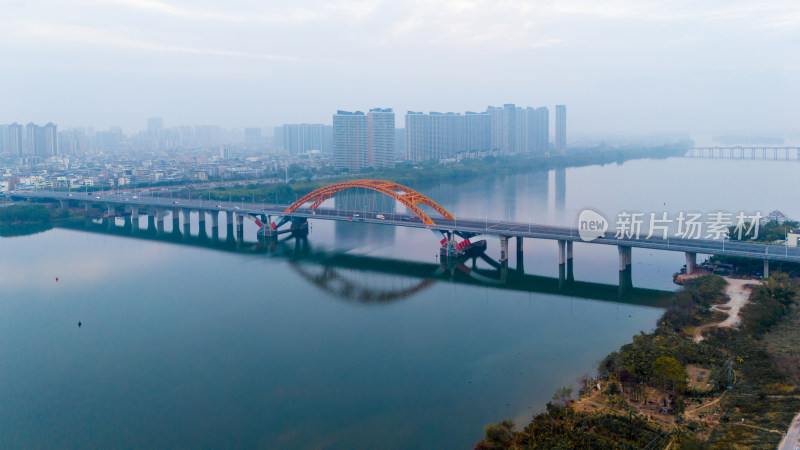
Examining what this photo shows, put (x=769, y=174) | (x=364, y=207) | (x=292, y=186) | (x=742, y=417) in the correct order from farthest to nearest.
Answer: (x=769, y=174) → (x=292, y=186) → (x=364, y=207) → (x=742, y=417)

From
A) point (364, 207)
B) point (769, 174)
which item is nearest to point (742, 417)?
point (364, 207)

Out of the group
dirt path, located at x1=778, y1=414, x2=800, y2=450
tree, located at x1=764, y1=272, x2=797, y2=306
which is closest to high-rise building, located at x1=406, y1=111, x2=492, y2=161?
tree, located at x1=764, y1=272, x2=797, y2=306

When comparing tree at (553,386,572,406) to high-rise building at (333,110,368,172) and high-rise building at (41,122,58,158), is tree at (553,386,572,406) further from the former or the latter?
high-rise building at (41,122,58,158)

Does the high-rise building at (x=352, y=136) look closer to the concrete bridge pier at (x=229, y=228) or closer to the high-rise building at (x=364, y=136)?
the high-rise building at (x=364, y=136)

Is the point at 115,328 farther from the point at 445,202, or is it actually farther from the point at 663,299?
the point at 445,202

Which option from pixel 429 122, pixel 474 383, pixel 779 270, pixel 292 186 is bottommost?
pixel 474 383

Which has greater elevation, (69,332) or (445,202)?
(445,202)
